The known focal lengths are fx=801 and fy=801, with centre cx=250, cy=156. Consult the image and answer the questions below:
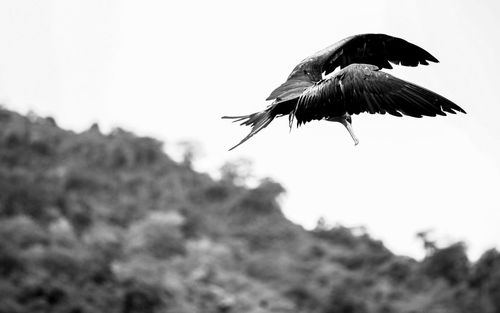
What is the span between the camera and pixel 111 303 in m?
27.2

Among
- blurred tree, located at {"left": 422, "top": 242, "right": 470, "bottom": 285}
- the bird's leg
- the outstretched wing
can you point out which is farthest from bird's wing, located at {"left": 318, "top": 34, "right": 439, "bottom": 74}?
blurred tree, located at {"left": 422, "top": 242, "right": 470, "bottom": 285}

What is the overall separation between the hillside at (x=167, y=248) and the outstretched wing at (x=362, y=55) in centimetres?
2002

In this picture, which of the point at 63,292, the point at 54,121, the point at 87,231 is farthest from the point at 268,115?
the point at 54,121

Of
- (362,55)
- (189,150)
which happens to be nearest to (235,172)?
(189,150)

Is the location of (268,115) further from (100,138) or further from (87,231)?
(100,138)

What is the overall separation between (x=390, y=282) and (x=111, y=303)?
1667 centimetres

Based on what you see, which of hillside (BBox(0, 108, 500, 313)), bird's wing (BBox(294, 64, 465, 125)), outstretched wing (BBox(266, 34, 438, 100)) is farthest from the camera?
hillside (BBox(0, 108, 500, 313))

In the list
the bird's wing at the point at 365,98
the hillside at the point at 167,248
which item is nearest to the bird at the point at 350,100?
the bird's wing at the point at 365,98

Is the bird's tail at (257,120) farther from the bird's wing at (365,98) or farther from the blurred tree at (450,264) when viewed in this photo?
the blurred tree at (450,264)

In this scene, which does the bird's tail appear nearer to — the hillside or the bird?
the bird

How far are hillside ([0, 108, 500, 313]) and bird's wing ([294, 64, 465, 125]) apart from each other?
2108 cm

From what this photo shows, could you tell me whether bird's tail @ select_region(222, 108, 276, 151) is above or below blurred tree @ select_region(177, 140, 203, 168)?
below

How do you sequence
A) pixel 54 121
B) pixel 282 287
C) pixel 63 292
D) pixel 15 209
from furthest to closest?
pixel 54 121 < pixel 282 287 < pixel 15 209 < pixel 63 292

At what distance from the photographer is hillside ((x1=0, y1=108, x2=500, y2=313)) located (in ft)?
93.6
